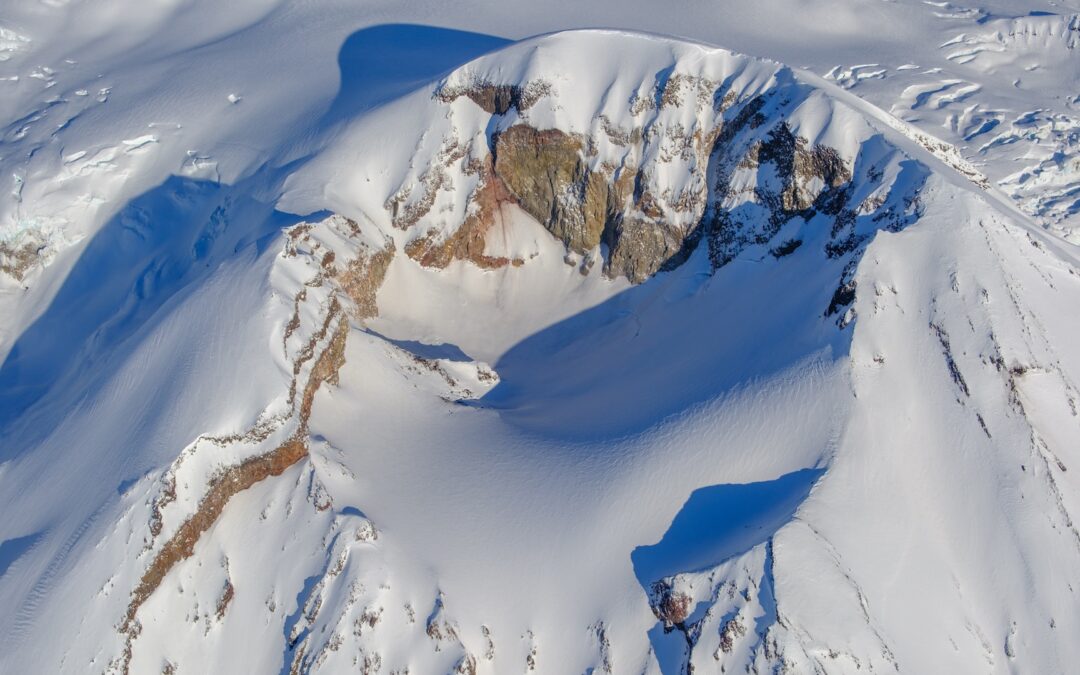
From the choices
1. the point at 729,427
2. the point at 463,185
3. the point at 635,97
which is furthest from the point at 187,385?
the point at 635,97

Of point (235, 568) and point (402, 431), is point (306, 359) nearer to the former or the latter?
point (402, 431)

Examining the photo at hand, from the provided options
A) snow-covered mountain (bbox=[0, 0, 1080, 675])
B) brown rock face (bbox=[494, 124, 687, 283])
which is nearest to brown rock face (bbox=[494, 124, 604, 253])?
brown rock face (bbox=[494, 124, 687, 283])

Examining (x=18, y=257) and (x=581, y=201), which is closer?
(x=581, y=201)

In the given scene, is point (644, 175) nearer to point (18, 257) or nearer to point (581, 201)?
point (581, 201)

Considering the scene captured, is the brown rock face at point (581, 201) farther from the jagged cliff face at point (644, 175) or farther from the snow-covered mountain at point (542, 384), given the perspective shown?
the snow-covered mountain at point (542, 384)

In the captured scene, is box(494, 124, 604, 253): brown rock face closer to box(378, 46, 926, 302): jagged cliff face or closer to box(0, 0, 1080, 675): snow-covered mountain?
box(378, 46, 926, 302): jagged cliff face

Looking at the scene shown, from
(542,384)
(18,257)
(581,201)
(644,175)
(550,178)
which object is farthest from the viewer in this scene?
(18,257)

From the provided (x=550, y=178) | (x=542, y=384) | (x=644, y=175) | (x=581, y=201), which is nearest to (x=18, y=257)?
(x=550, y=178)

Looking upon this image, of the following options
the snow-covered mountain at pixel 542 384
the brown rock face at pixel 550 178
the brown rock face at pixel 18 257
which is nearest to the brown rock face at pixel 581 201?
the brown rock face at pixel 550 178
